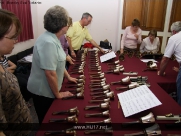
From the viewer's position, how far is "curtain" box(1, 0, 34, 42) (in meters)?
3.39

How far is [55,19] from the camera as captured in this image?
52.6 inches

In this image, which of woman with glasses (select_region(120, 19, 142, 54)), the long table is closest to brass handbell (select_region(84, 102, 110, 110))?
the long table

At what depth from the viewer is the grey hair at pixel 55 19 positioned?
1.33 metres

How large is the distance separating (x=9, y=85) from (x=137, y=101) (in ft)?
2.75

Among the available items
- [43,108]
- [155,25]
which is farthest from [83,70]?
[155,25]

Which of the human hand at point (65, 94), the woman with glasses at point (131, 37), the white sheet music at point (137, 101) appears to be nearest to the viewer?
the white sheet music at point (137, 101)

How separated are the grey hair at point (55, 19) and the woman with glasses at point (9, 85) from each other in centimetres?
48

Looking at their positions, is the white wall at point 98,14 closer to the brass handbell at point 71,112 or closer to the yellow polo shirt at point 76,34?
the yellow polo shirt at point 76,34

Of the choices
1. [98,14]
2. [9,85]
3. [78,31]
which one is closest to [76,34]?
[78,31]

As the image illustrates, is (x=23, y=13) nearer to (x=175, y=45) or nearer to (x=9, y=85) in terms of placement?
(x=175, y=45)

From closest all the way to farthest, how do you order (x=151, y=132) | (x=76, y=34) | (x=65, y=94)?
(x=151, y=132)
(x=65, y=94)
(x=76, y=34)

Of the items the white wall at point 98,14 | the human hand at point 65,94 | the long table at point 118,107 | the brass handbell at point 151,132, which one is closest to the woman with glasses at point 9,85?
the long table at point 118,107

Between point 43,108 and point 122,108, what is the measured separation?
0.75 meters

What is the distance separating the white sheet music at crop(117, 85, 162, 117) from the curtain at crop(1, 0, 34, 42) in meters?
2.99
